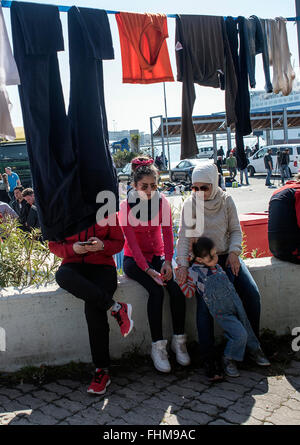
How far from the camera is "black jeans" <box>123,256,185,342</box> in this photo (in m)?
3.53

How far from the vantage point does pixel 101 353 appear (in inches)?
130

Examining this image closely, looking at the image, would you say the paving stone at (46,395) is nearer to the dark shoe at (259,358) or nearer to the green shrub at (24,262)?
the green shrub at (24,262)

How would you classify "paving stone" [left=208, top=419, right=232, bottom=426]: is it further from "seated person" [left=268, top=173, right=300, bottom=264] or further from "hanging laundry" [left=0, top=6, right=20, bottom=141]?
"hanging laundry" [left=0, top=6, right=20, bottom=141]

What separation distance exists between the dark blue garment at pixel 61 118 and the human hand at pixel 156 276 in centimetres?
63

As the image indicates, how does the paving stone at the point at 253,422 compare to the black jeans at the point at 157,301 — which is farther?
the black jeans at the point at 157,301

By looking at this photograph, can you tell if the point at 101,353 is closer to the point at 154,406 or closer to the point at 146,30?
the point at 154,406

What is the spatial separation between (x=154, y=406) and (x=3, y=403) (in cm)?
107

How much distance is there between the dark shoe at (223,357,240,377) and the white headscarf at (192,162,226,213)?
1221 millimetres

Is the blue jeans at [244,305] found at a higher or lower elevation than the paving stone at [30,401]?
higher

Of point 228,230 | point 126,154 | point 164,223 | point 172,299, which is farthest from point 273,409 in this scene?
point 126,154

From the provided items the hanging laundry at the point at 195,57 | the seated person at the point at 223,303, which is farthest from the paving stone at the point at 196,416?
the hanging laundry at the point at 195,57

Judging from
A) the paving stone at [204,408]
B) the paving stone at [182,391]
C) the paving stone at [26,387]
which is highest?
the paving stone at [26,387]

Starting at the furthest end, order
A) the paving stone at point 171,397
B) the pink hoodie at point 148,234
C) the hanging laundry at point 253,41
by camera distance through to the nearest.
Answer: the hanging laundry at point 253,41 → the pink hoodie at point 148,234 → the paving stone at point 171,397

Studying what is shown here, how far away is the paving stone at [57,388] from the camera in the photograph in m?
3.24
